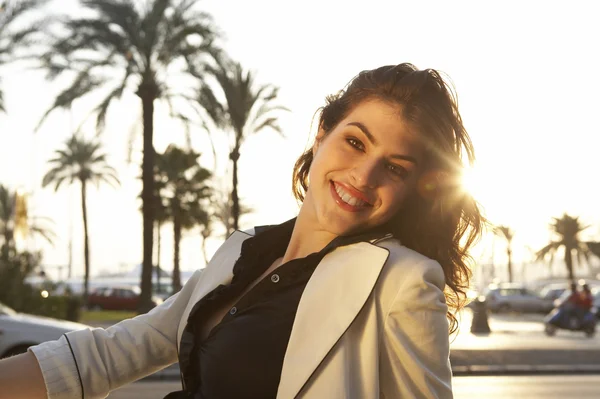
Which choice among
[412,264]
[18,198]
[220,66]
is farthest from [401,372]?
[18,198]

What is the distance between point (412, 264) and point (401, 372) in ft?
0.67

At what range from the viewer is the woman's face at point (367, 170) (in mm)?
1973

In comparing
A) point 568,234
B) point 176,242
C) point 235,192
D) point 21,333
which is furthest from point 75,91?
point 568,234

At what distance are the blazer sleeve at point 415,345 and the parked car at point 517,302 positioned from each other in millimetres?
46213

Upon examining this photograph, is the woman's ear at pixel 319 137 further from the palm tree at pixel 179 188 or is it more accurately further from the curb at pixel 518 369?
the palm tree at pixel 179 188

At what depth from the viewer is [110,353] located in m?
2.01

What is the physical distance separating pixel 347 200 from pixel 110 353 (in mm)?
590

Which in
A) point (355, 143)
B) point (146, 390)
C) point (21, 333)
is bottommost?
point (146, 390)

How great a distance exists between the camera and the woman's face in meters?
1.97

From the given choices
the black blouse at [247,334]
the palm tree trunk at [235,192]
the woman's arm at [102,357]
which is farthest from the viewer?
the palm tree trunk at [235,192]

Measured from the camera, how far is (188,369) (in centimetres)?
195

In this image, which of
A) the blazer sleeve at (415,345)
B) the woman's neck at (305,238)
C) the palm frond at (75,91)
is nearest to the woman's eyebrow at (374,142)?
the woman's neck at (305,238)

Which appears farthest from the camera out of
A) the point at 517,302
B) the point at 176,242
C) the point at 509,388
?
the point at 176,242

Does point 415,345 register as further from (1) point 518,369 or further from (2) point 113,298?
(2) point 113,298
